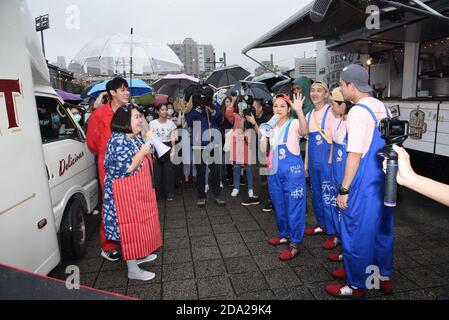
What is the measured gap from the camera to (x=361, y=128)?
242cm

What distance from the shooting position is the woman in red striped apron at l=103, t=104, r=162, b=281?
9.38 feet

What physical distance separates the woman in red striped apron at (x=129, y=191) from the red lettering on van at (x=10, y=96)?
2.63 feet

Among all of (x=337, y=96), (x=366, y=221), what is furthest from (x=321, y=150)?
(x=366, y=221)

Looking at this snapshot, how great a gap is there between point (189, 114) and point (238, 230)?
2238mm

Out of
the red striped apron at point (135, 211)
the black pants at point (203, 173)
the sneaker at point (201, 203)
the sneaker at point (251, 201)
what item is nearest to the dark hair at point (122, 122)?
the red striped apron at point (135, 211)

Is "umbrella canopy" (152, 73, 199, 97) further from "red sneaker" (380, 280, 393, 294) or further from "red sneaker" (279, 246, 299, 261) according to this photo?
"red sneaker" (380, 280, 393, 294)

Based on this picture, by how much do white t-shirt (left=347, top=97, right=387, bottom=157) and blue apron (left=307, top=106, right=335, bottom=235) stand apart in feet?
4.05

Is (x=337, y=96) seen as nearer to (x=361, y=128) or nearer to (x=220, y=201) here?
(x=361, y=128)

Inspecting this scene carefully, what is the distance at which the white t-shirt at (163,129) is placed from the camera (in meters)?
5.91

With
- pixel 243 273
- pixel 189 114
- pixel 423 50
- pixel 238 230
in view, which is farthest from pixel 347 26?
pixel 243 273

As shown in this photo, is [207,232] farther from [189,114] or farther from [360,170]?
[360,170]

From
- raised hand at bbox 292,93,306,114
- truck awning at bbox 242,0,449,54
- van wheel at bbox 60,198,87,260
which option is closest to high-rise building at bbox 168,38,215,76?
truck awning at bbox 242,0,449,54

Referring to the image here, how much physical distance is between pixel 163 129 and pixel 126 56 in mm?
1466

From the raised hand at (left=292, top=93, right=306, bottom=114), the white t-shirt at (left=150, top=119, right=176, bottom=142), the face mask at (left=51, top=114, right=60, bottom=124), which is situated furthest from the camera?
the white t-shirt at (left=150, top=119, right=176, bottom=142)
